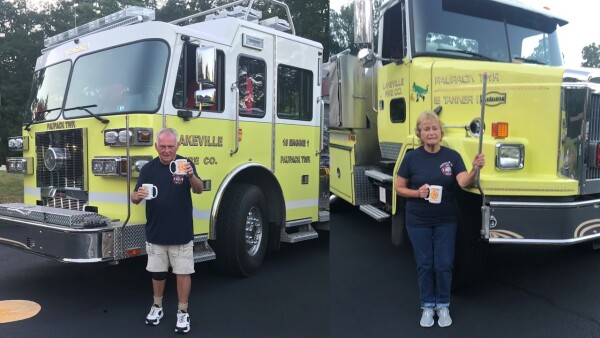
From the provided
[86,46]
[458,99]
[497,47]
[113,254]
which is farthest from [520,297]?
[86,46]

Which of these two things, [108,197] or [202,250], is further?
[202,250]

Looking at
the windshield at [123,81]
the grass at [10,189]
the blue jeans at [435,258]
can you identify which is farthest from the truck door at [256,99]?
the grass at [10,189]

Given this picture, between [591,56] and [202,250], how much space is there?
4161 millimetres

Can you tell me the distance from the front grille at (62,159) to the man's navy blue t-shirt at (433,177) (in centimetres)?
310

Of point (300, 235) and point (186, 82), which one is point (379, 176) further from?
point (186, 82)

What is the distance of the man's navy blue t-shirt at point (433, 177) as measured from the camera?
393 centimetres

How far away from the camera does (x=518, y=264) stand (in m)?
5.68

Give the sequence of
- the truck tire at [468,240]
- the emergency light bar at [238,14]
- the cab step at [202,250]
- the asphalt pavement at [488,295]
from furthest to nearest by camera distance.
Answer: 1. the emergency light bar at [238,14]
2. the cab step at [202,250]
3. the truck tire at [468,240]
4. the asphalt pavement at [488,295]

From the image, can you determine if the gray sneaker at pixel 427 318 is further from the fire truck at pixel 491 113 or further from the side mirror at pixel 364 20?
the side mirror at pixel 364 20

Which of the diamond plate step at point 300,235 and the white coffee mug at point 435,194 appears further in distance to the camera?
the diamond plate step at point 300,235

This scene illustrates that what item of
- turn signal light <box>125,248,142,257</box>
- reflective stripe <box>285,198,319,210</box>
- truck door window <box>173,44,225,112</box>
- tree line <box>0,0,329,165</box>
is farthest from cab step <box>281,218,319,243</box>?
tree line <box>0,0,329,165</box>

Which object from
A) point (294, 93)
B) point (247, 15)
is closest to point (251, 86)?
point (294, 93)

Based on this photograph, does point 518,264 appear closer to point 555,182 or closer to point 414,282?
point 414,282

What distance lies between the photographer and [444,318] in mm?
4055
